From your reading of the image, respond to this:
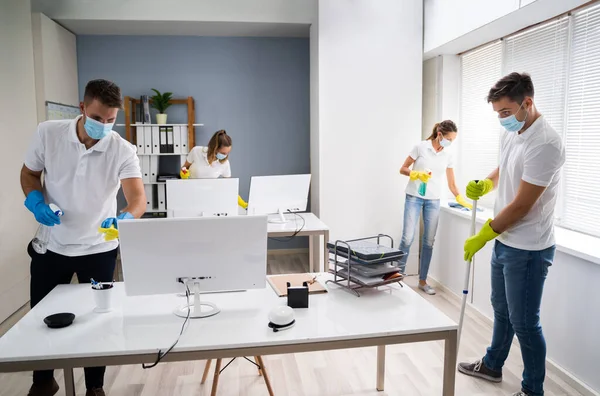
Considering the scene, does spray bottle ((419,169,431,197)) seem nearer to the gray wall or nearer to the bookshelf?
the gray wall

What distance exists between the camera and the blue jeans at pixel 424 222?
162 inches

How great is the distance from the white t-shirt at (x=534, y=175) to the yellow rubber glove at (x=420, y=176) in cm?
150

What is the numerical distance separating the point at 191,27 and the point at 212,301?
3521mm

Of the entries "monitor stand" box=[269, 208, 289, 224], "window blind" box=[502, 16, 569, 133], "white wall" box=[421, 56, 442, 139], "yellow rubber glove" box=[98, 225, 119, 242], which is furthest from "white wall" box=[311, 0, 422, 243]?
"yellow rubber glove" box=[98, 225, 119, 242]

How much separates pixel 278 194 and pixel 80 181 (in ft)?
5.33

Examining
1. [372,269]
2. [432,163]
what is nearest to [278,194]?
[432,163]

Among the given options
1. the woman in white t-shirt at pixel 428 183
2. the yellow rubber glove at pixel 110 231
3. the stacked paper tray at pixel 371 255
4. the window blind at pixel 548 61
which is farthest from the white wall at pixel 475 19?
the yellow rubber glove at pixel 110 231

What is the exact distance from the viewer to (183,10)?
442 centimetres

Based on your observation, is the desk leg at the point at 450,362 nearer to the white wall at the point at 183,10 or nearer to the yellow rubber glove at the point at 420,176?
the yellow rubber glove at the point at 420,176

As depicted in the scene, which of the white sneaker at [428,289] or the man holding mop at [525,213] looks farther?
the white sneaker at [428,289]

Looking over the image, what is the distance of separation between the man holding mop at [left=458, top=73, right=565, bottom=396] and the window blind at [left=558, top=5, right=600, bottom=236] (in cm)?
82

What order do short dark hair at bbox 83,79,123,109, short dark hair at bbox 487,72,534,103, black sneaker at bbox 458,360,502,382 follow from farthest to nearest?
black sneaker at bbox 458,360,502,382
short dark hair at bbox 487,72,534,103
short dark hair at bbox 83,79,123,109

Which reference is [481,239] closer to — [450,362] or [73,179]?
[450,362]

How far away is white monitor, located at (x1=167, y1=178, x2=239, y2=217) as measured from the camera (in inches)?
126
